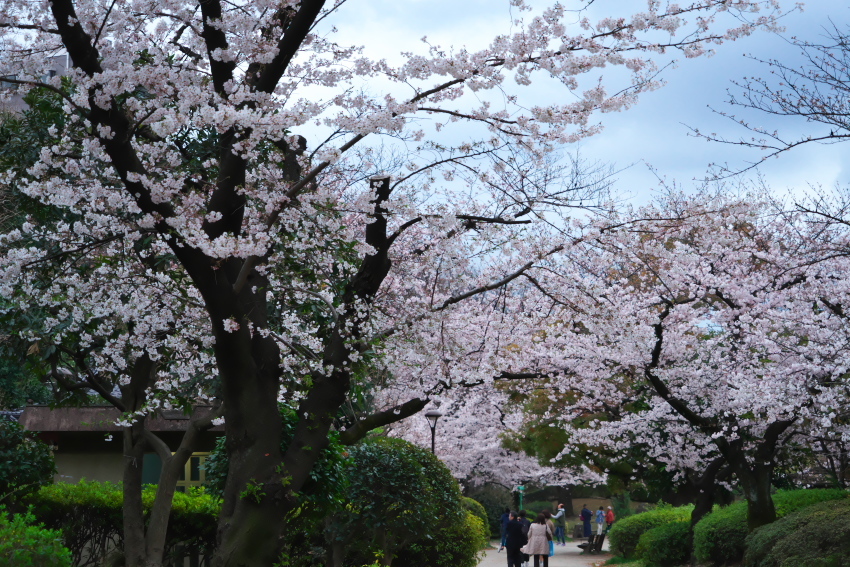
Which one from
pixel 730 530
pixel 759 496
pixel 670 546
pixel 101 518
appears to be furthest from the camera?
pixel 670 546

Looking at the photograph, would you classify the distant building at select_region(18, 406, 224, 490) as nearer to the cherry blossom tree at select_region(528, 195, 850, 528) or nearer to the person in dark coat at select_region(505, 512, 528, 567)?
the person in dark coat at select_region(505, 512, 528, 567)

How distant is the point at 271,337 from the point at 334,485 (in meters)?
2.12

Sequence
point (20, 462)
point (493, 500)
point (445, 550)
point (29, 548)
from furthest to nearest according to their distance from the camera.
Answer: point (493, 500) < point (445, 550) < point (20, 462) < point (29, 548)

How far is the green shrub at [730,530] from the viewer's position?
45.5ft

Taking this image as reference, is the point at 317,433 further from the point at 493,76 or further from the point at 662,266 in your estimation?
the point at 662,266

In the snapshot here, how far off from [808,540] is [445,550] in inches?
228

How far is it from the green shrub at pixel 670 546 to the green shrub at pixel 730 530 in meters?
1.64

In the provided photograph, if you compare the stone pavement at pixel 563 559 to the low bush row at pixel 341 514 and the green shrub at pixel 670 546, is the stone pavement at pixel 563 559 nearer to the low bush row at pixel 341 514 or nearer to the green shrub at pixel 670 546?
the green shrub at pixel 670 546

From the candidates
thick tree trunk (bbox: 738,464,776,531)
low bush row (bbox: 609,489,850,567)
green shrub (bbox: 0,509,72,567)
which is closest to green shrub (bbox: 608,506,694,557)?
low bush row (bbox: 609,489,850,567)

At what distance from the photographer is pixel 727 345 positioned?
13375mm

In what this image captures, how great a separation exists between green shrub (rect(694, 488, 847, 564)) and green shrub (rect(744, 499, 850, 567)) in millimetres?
2277

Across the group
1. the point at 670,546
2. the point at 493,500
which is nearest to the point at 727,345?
the point at 670,546

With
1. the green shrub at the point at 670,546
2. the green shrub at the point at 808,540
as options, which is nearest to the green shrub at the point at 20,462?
the green shrub at the point at 808,540

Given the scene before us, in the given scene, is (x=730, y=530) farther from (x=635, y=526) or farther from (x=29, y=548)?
(x=29, y=548)
